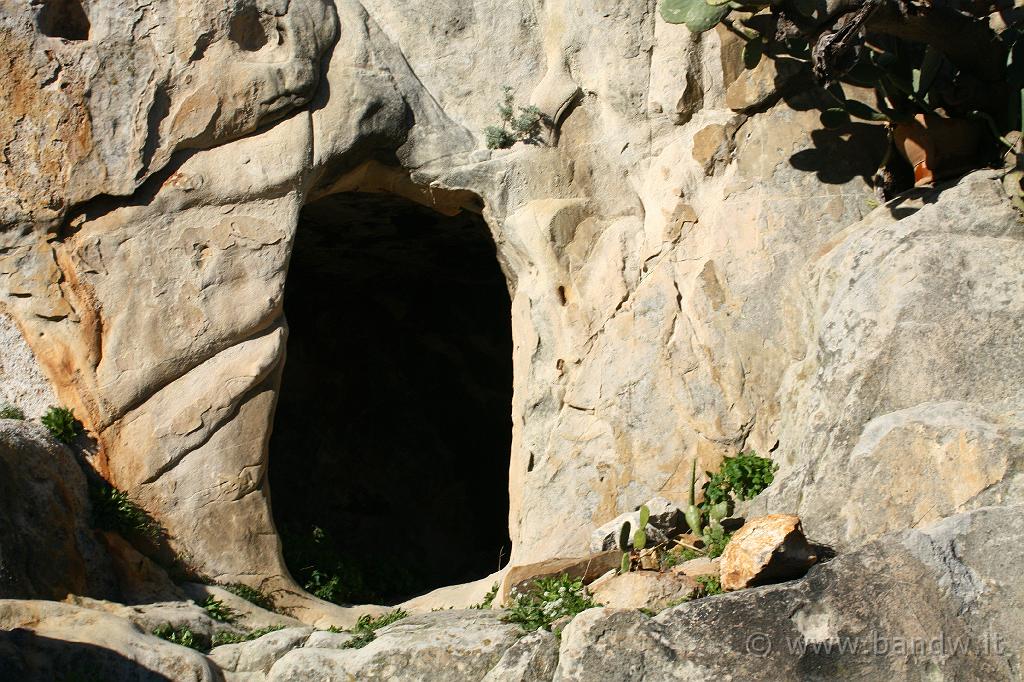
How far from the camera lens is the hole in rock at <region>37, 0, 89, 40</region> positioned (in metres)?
8.05

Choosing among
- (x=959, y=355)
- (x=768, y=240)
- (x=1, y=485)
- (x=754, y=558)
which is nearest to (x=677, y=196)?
(x=768, y=240)

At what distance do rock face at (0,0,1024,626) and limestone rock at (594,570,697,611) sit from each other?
46.3 inches

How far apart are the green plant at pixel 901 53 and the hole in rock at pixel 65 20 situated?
3834 millimetres

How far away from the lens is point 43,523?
22.2ft

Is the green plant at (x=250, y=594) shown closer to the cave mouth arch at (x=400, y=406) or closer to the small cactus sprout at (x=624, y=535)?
the small cactus sprout at (x=624, y=535)

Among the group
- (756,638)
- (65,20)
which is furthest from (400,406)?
(756,638)

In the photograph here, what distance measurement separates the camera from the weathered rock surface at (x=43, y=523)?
21.2ft

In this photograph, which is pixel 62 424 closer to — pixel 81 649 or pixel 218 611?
pixel 218 611

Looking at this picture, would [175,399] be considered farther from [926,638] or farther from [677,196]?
[926,638]

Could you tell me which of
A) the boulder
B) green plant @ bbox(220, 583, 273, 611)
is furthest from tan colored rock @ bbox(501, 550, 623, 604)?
green plant @ bbox(220, 583, 273, 611)

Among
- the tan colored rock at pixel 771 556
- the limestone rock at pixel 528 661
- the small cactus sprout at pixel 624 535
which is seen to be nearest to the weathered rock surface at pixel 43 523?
the limestone rock at pixel 528 661

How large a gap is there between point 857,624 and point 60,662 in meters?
3.48

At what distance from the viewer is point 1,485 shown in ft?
21.6

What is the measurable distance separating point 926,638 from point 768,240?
11.1ft
